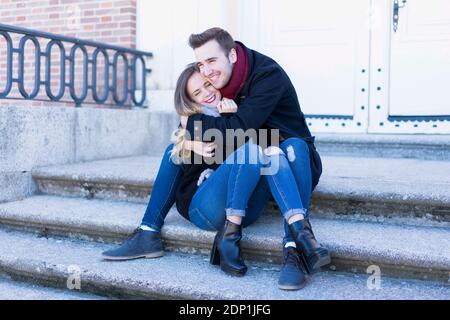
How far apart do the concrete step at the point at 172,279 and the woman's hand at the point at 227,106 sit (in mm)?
729

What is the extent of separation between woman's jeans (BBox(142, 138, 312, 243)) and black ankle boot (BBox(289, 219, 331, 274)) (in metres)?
0.06

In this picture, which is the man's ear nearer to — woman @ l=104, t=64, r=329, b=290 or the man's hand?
woman @ l=104, t=64, r=329, b=290

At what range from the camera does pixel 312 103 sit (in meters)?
4.41

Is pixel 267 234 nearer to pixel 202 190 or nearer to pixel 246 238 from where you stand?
pixel 246 238

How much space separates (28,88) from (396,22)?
356 centimetres

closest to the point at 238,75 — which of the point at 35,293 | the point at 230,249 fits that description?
the point at 230,249

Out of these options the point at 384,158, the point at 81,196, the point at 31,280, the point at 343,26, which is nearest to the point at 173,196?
the point at 31,280

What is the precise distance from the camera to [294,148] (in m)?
2.35

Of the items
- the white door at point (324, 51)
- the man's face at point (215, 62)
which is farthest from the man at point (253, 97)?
the white door at point (324, 51)

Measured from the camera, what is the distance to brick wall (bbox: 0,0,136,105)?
15.0 ft

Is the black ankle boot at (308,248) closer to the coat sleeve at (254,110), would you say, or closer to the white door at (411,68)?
the coat sleeve at (254,110)

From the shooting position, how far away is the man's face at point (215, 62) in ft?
7.89

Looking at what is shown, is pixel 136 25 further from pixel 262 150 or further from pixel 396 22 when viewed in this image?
pixel 262 150

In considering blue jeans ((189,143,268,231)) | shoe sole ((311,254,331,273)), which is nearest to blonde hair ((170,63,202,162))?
blue jeans ((189,143,268,231))
